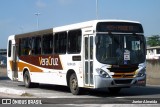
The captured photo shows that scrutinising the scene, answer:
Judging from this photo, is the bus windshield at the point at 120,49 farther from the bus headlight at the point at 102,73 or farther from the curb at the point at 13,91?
the curb at the point at 13,91

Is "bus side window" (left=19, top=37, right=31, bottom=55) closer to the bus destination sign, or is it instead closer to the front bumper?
the bus destination sign

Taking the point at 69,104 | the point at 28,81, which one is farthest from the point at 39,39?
the point at 69,104

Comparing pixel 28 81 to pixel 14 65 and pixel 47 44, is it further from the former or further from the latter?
pixel 47 44

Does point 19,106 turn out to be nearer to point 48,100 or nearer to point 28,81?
point 48,100

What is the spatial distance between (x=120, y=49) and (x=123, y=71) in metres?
0.94

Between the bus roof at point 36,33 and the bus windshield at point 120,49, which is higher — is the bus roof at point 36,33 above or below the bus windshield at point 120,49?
above

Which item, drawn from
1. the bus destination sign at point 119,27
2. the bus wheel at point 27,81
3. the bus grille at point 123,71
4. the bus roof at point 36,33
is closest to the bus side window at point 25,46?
the bus roof at point 36,33

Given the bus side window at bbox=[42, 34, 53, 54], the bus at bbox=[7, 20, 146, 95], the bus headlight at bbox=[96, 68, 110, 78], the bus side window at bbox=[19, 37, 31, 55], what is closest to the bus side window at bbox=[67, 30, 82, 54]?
the bus at bbox=[7, 20, 146, 95]

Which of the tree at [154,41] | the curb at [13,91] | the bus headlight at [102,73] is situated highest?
the tree at [154,41]

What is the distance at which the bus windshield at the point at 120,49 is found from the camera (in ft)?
60.5

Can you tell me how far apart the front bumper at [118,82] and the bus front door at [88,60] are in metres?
0.54

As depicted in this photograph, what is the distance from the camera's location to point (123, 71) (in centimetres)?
1869

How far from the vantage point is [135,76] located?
18969 mm

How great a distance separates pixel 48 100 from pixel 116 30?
165 inches
